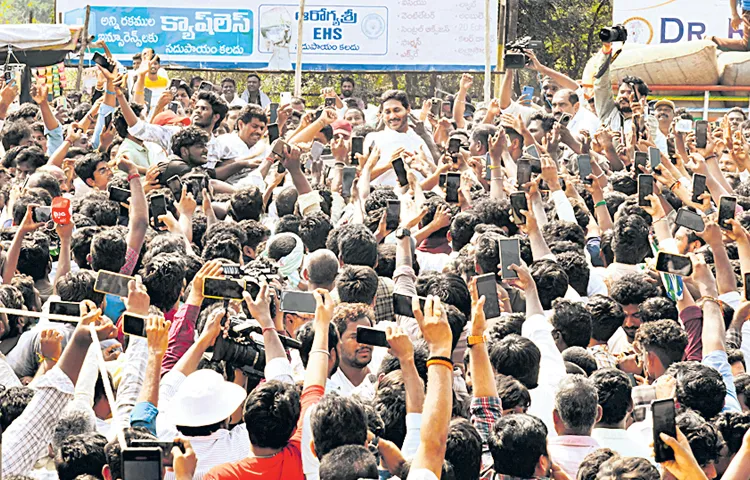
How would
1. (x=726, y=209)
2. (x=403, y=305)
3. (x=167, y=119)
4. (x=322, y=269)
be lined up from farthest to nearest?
(x=167, y=119)
(x=726, y=209)
(x=322, y=269)
(x=403, y=305)

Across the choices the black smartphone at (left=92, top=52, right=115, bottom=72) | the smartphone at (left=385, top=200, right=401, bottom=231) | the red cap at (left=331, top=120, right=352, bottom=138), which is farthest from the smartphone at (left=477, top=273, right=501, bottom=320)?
the red cap at (left=331, top=120, right=352, bottom=138)

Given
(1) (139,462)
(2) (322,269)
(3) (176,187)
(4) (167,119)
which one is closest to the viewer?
(1) (139,462)

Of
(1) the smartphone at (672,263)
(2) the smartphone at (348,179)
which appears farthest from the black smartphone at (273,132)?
(1) the smartphone at (672,263)

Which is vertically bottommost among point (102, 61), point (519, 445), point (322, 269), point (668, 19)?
point (519, 445)

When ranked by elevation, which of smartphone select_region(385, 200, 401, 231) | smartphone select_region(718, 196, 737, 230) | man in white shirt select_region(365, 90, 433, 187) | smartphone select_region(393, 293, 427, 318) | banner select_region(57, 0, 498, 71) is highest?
banner select_region(57, 0, 498, 71)

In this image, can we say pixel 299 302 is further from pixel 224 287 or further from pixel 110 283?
pixel 110 283

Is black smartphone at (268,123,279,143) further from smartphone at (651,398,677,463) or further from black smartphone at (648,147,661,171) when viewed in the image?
smartphone at (651,398,677,463)

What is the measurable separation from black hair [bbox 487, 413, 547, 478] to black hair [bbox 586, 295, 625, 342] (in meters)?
2.03

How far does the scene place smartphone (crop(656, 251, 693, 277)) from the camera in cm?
590

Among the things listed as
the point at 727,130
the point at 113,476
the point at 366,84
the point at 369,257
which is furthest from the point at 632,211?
the point at 366,84

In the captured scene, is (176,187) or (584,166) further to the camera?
(584,166)

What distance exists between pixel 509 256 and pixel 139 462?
2995 mm

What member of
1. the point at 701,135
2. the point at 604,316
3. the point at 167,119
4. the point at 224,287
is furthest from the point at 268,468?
the point at 167,119

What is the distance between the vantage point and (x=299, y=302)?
5.18 m
